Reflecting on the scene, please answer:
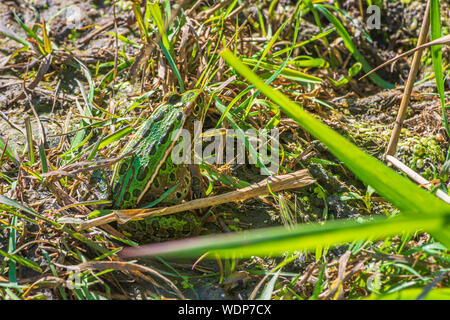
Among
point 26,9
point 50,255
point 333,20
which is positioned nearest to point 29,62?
point 26,9

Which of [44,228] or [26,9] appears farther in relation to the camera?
[26,9]

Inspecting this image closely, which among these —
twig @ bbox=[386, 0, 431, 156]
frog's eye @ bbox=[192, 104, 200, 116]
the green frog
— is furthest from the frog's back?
twig @ bbox=[386, 0, 431, 156]

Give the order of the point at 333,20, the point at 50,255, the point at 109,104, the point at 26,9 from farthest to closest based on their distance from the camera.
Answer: the point at 26,9
the point at 333,20
the point at 109,104
the point at 50,255


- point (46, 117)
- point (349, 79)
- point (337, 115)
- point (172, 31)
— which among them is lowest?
point (46, 117)

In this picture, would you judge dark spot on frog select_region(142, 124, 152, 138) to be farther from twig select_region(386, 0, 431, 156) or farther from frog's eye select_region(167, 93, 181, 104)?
twig select_region(386, 0, 431, 156)

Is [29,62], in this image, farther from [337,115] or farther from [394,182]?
[394,182]

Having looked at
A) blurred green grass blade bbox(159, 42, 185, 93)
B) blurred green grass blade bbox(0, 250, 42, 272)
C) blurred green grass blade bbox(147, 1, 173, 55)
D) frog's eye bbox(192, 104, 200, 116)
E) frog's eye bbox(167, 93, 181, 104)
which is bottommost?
blurred green grass blade bbox(0, 250, 42, 272)

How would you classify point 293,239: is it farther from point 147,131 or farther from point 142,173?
point 147,131
